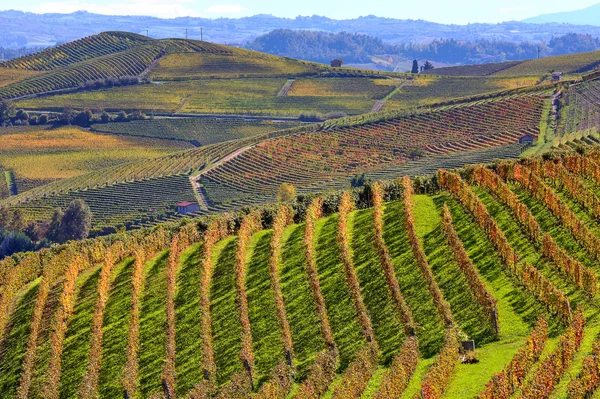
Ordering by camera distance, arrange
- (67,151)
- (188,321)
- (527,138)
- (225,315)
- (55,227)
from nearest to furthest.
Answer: (225,315) < (188,321) < (55,227) < (527,138) < (67,151)

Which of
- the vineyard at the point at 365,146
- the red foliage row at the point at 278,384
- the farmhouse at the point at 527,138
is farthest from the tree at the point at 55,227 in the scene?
the red foliage row at the point at 278,384

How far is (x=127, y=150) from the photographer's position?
153 meters

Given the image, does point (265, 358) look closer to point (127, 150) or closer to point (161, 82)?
point (127, 150)

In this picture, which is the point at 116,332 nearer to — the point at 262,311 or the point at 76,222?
the point at 262,311

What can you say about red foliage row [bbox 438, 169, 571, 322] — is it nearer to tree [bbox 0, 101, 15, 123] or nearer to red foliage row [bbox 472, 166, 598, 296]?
red foliage row [bbox 472, 166, 598, 296]

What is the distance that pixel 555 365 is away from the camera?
87.4 ft

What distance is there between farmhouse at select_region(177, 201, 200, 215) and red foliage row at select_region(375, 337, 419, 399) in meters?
70.9

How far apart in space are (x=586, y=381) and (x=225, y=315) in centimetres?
1589

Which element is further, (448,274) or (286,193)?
(286,193)

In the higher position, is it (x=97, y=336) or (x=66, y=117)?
(x=97, y=336)

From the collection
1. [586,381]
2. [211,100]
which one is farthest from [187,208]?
[211,100]

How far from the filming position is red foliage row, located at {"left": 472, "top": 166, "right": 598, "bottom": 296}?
33.6 meters

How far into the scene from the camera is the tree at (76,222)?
307ft

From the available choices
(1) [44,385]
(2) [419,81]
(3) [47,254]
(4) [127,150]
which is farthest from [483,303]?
(2) [419,81]
